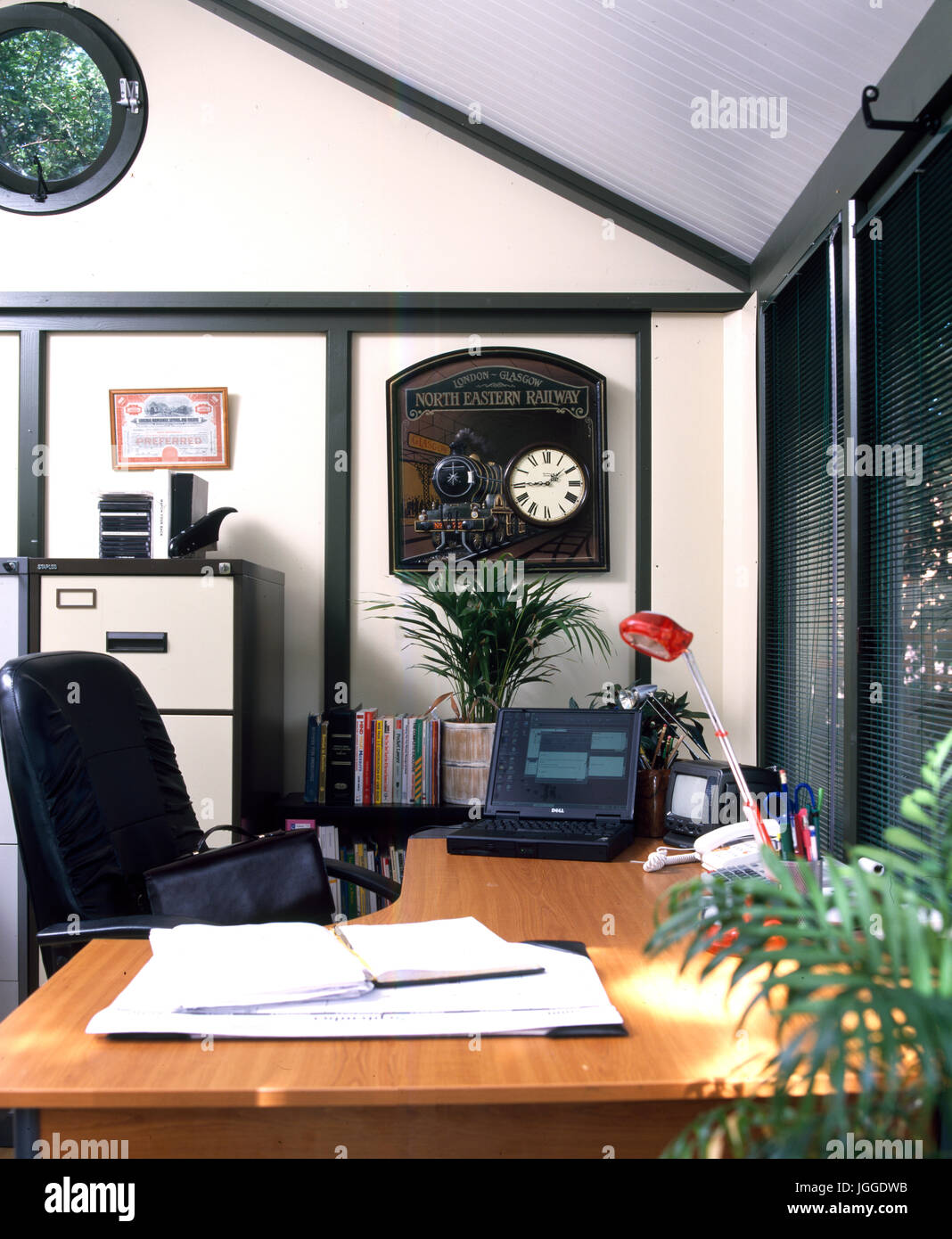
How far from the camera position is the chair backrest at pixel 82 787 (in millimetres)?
1708

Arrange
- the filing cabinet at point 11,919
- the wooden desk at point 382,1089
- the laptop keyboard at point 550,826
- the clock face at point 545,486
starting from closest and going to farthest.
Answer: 1. the wooden desk at point 382,1089
2. the laptop keyboard at point 550,826
3. the filing cabinet at point 11,919
4. the clock face at point 545,486

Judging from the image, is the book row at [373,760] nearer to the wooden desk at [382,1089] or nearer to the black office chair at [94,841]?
the black office chair at [94,841]

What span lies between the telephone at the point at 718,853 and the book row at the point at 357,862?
1.21 metres

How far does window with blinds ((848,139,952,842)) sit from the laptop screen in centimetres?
56

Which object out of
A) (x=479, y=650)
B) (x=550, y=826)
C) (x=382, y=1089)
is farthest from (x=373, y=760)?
(x=382, y=1089)

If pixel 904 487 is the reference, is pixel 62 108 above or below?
above

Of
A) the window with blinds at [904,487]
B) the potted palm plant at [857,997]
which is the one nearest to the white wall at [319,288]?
the window with blinds at [904,487]

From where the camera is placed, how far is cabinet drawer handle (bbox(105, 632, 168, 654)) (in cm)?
275

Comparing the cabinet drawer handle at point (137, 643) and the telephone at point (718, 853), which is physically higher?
the cabinet drawer handle at point (137, 643)

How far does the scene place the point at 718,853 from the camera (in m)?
1.80

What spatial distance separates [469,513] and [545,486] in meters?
0.28

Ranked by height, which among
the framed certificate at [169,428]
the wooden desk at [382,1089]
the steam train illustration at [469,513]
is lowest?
the wooden desk at [382,1089]

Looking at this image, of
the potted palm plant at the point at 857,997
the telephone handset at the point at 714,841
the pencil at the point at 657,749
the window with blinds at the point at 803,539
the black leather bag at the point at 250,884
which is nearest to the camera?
the potted palm plant at the point at 857,997

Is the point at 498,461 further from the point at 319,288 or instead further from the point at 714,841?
the point at 714,841
